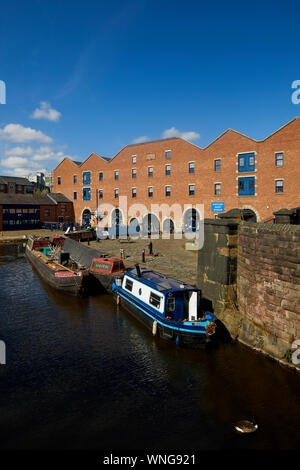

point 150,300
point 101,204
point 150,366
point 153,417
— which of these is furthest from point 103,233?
point 153,417

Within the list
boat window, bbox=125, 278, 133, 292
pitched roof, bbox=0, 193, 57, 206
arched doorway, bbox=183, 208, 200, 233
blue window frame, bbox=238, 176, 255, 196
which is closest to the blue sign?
blue window frame, bbox=238, 176, 255, 196

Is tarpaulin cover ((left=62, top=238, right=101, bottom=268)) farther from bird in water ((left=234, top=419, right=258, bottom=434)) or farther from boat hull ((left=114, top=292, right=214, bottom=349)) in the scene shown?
bird in water ((left=234, top=419, right=258, bottom=434))

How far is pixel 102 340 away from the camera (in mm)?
14273

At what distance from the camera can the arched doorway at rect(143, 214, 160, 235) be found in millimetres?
49375

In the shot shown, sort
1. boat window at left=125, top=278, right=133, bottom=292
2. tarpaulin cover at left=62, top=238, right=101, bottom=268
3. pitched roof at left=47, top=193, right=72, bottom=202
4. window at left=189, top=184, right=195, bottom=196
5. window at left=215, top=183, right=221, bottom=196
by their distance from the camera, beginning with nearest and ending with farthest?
boat window at left=125, top=278, right=133, bottom=292, tarpaulin cover at left=62, top=238, right=101, bottom=268, window at left=215, top=183, right=221, bottom=196, window at left=189, top=184, right=195, bottom=196, pitched roof at left=47, top=193, right=72, bottom=202

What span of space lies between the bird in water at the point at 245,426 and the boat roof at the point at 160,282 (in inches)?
248

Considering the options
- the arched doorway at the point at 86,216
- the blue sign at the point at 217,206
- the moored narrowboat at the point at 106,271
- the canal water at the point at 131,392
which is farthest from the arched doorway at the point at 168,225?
the canal water at the point at 131,392

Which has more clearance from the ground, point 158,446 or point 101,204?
point 101,204

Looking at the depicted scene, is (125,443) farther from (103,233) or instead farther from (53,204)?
(53,204)

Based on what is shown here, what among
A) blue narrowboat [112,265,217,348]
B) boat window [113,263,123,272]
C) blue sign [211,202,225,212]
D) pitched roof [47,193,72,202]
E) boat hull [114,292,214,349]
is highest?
pitched roof [47,193,72,202]

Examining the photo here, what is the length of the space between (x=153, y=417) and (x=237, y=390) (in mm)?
3302

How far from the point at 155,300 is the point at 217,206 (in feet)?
101

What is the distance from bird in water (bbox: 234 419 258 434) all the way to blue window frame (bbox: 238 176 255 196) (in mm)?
35033

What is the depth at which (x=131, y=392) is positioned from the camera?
33.8 feet
